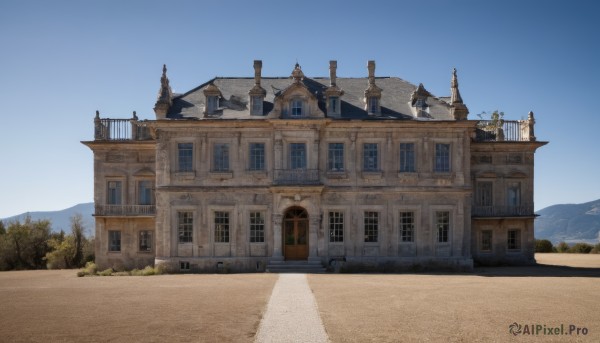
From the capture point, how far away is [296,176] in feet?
111

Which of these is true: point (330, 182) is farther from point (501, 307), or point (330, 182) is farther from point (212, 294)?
point (501, 307)

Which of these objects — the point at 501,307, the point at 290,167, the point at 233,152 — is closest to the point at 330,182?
the point at 290,167

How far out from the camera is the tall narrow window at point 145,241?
36.7m

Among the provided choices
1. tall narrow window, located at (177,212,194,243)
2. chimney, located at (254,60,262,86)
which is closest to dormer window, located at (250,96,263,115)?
chimney, located at (254,60,262,86)

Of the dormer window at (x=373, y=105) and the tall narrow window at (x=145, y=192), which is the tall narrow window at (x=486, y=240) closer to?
the dormer window at (x=373, y=105)

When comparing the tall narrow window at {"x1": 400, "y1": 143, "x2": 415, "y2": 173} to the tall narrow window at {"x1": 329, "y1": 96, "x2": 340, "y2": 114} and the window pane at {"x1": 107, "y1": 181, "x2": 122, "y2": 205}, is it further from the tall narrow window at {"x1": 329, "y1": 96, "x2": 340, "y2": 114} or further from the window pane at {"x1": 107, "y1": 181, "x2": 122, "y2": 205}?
the window pane at {"x1": 107, "y1": 181, "x2": 122, "y2": 205}

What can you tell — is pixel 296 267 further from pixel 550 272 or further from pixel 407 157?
pixel 550 272

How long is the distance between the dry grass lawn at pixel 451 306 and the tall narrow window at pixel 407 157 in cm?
855

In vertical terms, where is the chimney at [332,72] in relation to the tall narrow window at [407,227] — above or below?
above

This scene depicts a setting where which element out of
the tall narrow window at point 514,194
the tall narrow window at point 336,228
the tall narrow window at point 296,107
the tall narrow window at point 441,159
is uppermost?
the tall narrow window at point 296,107

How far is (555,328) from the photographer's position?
14.6 m

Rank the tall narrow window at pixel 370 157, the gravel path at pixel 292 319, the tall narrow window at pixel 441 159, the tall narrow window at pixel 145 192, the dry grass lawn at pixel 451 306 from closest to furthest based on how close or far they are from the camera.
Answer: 1. the gravel path at pixel 292 319
2. the dry grass lawn at pixel 451 306
3. the tall narrow window at pixel 370 157
4. the tall narrow window at pixel 441 159
5. the tall narrow window at pixel 145 192

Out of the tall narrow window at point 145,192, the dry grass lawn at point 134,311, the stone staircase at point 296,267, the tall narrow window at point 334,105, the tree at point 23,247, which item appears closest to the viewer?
the dry grass lawn at point 134,311

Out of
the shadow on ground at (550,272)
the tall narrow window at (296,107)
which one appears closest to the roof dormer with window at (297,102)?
the tall narrow window at (296,107)
